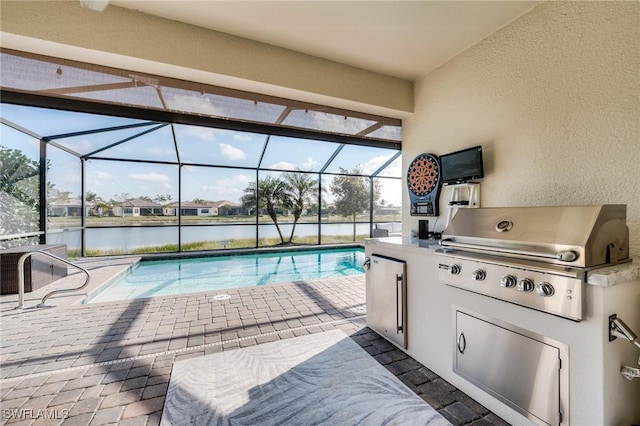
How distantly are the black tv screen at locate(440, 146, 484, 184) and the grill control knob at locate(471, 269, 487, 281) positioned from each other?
4.32 feet

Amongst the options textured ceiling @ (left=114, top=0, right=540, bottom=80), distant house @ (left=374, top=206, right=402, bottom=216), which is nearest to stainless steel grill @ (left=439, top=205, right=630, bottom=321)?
textured ceiling @ (left=114, top=0, right=540, bottom=80)

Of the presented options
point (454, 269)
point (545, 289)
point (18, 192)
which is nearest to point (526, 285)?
point (545, 289)

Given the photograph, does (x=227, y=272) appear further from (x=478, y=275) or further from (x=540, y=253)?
(x=540, y=253)

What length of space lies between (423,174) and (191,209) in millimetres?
7816

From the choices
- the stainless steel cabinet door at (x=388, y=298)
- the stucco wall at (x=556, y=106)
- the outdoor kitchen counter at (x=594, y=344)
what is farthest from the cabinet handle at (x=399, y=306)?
the stucco wall at (x=556, y=106)

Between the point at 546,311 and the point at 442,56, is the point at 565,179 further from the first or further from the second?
the point at 442,56

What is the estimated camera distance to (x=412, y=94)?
3.61m

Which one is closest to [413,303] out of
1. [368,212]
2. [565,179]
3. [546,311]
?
[546,311]

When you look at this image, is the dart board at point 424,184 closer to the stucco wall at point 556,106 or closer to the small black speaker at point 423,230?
the small black speaker at point 423,230

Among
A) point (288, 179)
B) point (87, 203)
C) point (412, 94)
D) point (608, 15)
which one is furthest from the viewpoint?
point (288, 179)

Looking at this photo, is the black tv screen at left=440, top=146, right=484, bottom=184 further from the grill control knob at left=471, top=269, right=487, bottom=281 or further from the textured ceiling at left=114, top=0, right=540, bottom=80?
the grill control knob at left=471, top=269, right=487, bottom=281

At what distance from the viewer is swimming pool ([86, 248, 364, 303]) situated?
5493 mm

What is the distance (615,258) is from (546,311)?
0.52m

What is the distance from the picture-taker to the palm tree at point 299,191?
1040 centimetres
